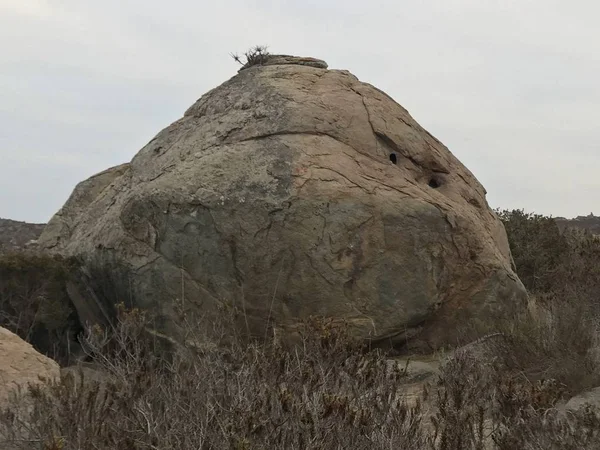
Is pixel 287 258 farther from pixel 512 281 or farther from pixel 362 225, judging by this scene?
pixel 512 281

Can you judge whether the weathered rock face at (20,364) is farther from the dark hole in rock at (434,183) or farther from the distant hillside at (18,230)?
the distant hillside at (18,230)

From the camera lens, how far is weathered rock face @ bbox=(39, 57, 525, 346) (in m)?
7.37

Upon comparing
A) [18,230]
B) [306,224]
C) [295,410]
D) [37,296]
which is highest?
[18,230]

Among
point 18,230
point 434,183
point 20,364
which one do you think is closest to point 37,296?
point 20,364

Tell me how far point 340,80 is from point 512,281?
3122 mm

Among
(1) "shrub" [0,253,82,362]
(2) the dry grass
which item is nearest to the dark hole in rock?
(1) "shrub" [0,253,82,362]

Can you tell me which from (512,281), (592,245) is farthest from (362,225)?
(592,245)

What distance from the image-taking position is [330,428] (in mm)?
2873

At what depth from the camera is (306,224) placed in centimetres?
736

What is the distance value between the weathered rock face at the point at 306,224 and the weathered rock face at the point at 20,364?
162cm

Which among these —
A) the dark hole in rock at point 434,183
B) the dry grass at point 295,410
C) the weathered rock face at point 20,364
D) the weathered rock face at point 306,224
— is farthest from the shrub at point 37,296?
the dry grass at point 295,410

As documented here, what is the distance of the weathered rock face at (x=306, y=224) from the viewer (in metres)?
7.37

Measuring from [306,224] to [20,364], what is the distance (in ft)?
9.68

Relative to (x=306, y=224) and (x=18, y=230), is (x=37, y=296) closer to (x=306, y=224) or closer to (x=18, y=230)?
(x=306, y=224)
